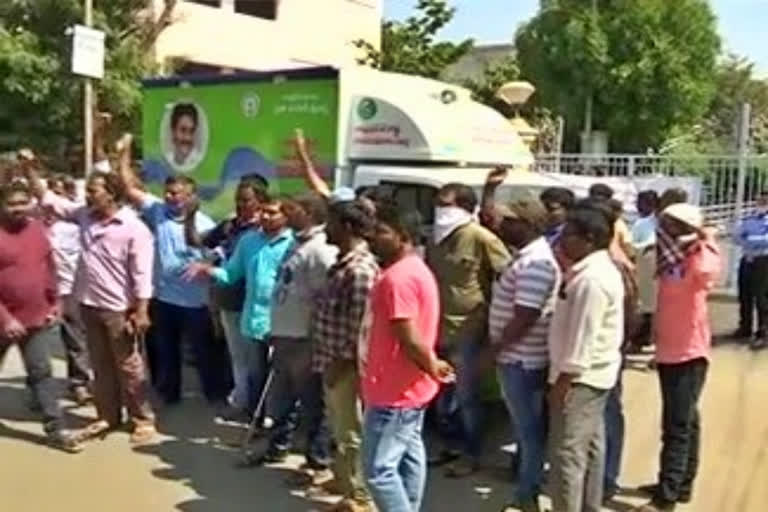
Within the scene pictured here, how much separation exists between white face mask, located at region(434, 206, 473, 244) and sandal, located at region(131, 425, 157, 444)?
225 centimetres

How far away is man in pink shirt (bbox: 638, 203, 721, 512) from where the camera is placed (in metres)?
5.45

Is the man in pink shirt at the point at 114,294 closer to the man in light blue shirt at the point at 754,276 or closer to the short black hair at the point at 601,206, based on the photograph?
the short black hair at the point at 601,206

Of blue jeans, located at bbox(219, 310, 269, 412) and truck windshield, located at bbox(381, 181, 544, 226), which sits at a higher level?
truck windshield, located at bbox(381, 181, 544, 226)

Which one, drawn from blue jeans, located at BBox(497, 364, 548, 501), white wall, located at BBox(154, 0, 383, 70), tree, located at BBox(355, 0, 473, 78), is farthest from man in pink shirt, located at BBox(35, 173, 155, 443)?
white wall, located at BBox(154, 0, 383, 70)

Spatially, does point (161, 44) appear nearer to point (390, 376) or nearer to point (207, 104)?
point (207, 104)

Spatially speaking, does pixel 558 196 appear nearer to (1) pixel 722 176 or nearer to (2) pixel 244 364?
(2) pixel 244 364

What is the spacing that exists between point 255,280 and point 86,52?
4991 mm

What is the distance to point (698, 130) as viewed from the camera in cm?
3231

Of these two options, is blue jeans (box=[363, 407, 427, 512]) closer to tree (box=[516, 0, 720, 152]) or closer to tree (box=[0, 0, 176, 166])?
tree (box=[0, 0, 176, 166])

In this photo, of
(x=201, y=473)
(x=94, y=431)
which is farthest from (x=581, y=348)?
(x=94, y=431)

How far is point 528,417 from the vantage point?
18.1 ft

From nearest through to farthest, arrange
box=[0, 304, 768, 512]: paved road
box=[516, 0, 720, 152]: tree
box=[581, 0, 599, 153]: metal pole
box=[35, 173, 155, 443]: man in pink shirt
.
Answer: box=[0, 304, 768, 512]: paved road → box=[35, 173, 155, 443]: man in pink shirt → box=[581, 0, 599, 153]: metal pole → box=[516, 0, 720, 152]: tree

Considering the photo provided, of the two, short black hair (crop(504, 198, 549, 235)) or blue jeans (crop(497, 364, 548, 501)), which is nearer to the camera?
blue jeans (crop(497, 364, 548, 501))

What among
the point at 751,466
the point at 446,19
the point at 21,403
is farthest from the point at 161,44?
the point at 751,466
